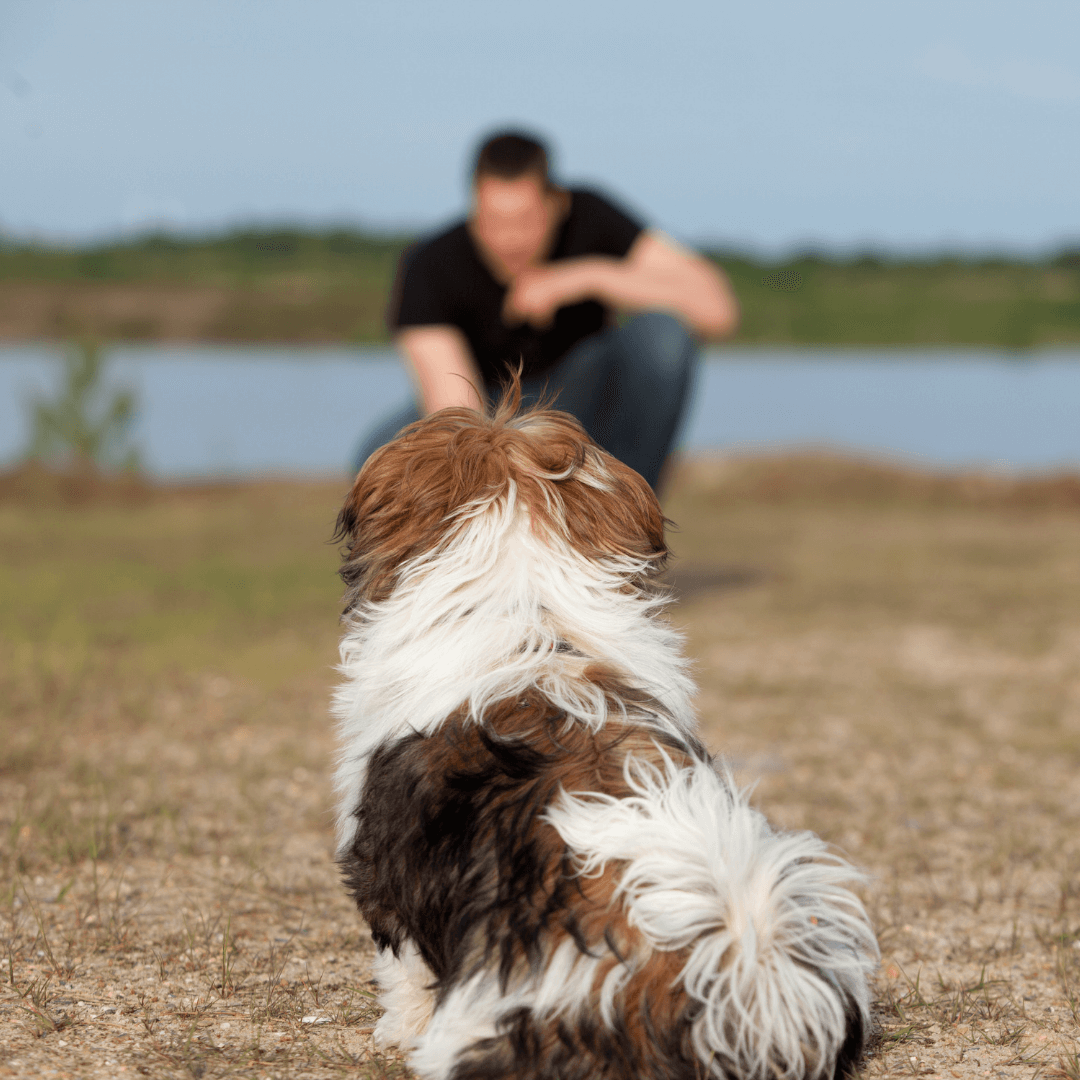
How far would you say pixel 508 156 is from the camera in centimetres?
561

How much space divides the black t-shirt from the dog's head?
151 inches

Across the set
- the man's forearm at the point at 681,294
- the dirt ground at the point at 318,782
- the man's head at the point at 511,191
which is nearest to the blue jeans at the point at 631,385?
the man's forearm at the point at 681,294

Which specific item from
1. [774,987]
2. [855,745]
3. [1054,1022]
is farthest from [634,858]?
[855,745]

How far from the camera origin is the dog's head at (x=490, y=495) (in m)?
2.60

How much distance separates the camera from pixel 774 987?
193 centimetres

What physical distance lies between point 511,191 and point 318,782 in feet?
8.98

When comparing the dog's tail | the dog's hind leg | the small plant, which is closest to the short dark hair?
the dog's hind leg

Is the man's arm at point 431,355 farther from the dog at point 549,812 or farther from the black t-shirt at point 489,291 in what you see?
the dog at point 549,812

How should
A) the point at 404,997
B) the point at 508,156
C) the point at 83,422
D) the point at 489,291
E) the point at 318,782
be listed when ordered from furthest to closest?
the point at 83,422 < the point at 489,291 < the point at 508,156 < the point at 318,782 < the point at 404,997

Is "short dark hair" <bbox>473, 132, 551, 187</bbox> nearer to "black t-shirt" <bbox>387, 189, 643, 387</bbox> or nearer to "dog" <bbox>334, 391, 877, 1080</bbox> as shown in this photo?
"black t-shirt" <bbox>387, 189, 643, 387</bbox>

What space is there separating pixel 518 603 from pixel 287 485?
47.2 ft

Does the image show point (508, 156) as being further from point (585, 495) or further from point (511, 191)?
point (585, 495)

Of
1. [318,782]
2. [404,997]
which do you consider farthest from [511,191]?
[404,997]

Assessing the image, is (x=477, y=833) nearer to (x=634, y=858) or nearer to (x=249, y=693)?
(x=634, y=858)
